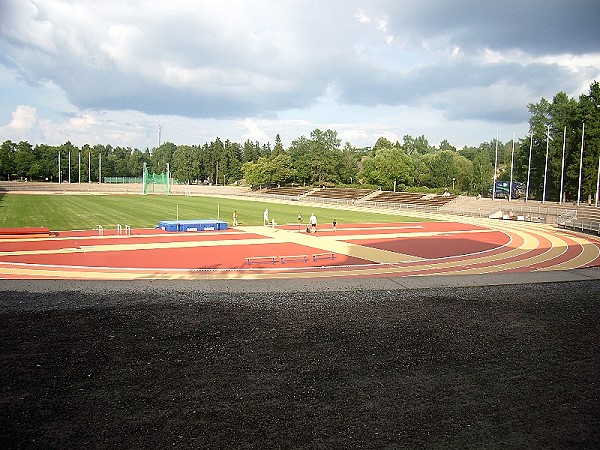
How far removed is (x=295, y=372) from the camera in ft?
29.3

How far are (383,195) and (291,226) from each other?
4528 cm

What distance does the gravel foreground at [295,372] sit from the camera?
268 inches

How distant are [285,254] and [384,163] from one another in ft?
249

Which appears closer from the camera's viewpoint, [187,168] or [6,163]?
[6,163]

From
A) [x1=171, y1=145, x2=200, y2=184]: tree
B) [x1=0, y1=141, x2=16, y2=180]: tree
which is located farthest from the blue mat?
[x1=171, y1=145, x2=200, y2=184]: tree

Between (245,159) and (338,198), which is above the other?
(245,159)

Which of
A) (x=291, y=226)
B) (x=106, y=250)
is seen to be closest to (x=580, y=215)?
(x=291, y=226)

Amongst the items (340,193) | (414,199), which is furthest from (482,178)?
(414,199)

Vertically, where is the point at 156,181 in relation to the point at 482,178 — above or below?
below

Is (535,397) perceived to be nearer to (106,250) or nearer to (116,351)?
(116,351)

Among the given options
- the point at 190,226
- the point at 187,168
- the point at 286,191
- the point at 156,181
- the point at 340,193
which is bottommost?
the point at 190,226

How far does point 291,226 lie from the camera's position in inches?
1706

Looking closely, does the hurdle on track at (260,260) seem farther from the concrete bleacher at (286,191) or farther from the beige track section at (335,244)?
the concrete bleacher at (286,191)

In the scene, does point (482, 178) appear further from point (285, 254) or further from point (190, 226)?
point (285, 254)
